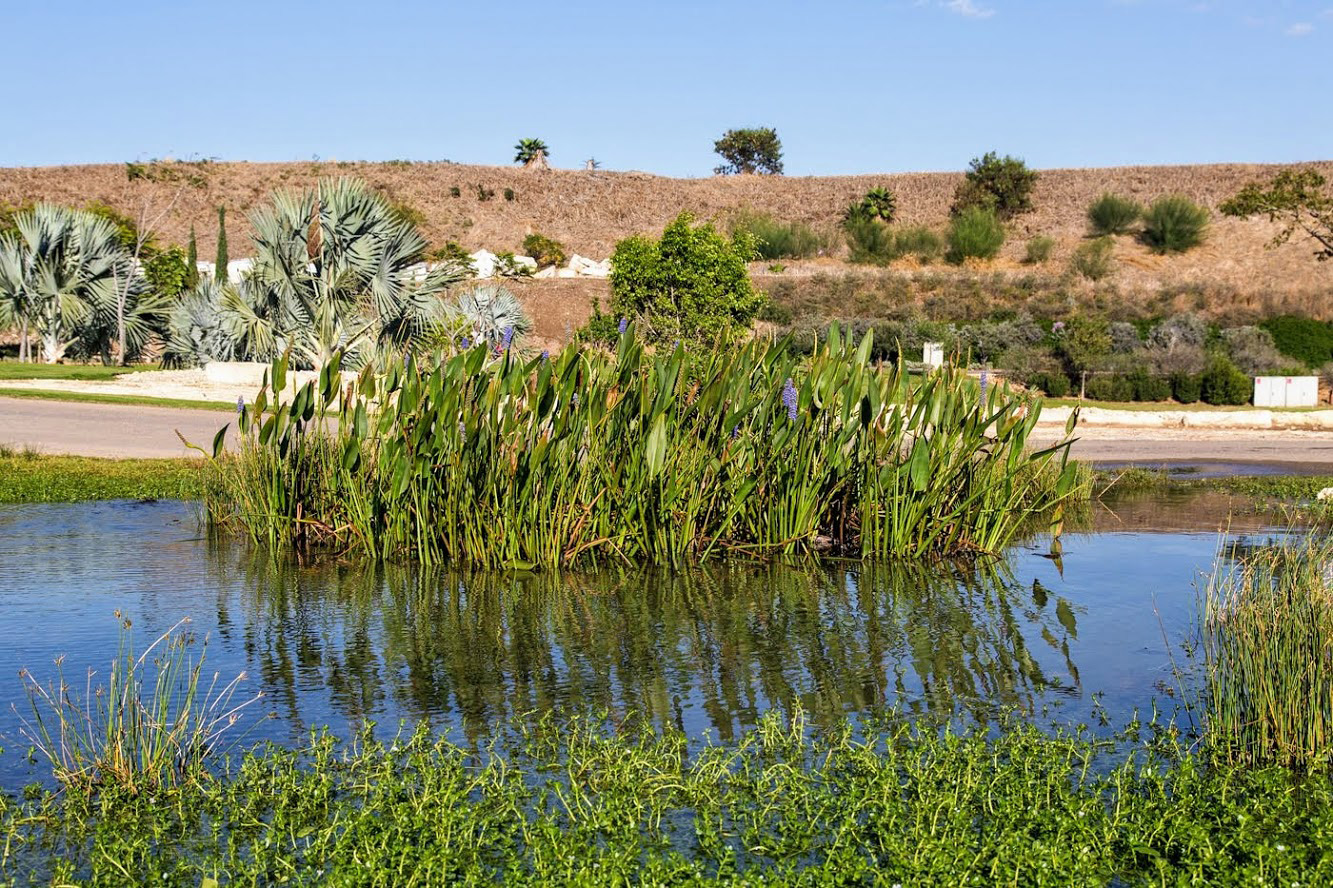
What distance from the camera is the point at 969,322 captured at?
119ft

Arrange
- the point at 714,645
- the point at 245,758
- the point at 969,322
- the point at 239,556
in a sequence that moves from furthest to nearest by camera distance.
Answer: the point at 969,322
the point at 239,556
the point at 714,645
the point at 245,758

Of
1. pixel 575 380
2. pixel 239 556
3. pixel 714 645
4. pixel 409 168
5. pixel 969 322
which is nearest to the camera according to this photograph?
pixel 714 645

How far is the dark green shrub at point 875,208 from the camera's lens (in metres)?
55.1

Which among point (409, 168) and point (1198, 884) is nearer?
point (1198, 884)

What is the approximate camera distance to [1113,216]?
170 feet

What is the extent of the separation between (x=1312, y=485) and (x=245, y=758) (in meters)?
11.6

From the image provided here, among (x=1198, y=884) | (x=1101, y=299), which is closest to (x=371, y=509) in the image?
(x=1198, y=884)

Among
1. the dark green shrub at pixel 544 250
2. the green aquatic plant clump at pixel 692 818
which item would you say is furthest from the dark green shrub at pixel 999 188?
the green aquatic plant clump at pixel 692 818

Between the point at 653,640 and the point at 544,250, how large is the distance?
43717mm

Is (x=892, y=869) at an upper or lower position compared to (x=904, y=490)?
lower

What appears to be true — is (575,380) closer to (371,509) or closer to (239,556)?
(371,509)

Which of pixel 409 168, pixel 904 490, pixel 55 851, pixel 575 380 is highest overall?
pixel 409 168

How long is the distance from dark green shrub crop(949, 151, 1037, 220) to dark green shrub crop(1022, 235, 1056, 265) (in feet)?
24.4

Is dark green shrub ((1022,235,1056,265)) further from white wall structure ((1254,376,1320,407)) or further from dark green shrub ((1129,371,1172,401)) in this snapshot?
white wall structure ((1254,376,1320,407))
